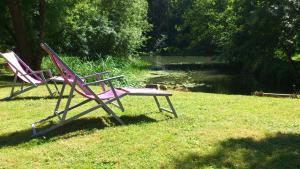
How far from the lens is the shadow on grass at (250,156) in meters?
4.78

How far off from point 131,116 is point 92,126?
90 centimetres

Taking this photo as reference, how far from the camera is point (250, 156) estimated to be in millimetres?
5039

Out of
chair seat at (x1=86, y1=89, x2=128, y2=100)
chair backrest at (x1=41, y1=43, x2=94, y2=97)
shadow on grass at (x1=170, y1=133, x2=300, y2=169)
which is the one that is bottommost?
shadow on grass at (x1=170, y1=133, x2=300, y2=169)

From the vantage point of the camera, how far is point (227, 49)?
24.0m

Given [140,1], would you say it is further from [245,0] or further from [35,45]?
[35,45]

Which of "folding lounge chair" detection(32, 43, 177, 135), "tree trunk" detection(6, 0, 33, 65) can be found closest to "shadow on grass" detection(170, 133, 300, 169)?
"folding lounge chair" detection(32, 43, 177, 135)

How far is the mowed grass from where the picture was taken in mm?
4949

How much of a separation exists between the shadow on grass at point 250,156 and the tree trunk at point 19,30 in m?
11.2

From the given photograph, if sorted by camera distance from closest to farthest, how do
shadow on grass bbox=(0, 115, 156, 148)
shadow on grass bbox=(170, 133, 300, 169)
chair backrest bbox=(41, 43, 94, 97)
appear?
shadow on grass bbox=(170, 133, 300, 169)
shadow on grass bbox=(0, 115, 156, 148)
chair backrest bbox=(41, 43, 94, 97)

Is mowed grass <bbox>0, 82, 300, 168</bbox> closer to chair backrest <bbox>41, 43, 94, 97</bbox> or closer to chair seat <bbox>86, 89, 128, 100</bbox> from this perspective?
chair seat <bbox>86, 89, 128, 100</bbox>

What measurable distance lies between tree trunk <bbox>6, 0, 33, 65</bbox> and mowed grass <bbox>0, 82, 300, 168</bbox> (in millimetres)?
7453

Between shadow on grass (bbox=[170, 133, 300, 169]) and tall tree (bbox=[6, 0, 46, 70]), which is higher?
tall tree (bbox=[6, 0, 46, 70])

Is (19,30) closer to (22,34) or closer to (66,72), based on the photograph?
(22,34)

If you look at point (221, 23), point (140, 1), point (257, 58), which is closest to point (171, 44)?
point (140, 1)
